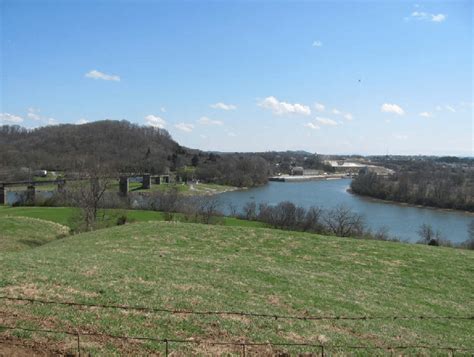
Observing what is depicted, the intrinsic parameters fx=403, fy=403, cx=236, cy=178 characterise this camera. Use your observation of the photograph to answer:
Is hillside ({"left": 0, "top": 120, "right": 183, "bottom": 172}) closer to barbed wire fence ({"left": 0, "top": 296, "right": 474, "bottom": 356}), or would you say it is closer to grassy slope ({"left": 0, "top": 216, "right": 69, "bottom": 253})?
grassy slope ({"left": 0, "top": 216, "right": 69, "bottom": 253})

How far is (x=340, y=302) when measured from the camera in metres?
9.93

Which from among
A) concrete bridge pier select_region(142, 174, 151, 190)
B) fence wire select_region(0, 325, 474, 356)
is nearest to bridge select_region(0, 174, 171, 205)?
concrete bridge pier select_region(142, 174, 151, 190)

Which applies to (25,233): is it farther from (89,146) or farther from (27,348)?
(89,146)

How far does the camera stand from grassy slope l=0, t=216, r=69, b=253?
20372 mm

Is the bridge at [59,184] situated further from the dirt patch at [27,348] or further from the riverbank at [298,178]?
the dirt patch at [27,348]

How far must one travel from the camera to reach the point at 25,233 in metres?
23.2

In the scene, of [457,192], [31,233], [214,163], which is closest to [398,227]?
[457,192]

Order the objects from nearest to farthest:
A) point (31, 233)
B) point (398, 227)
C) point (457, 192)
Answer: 1. point (31, 233)
2. point (398, 227)
3. point (457, 192)

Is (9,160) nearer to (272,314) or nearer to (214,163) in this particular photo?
(214,163)

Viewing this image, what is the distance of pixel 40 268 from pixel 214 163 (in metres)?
135

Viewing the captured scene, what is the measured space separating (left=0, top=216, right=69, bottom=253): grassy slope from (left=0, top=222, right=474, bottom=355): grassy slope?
466 centimetres

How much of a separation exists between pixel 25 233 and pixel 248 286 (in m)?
17.9

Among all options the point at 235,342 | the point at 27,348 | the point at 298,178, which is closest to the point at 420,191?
the point at 298,178

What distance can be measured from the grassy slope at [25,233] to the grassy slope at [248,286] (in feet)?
15.3
